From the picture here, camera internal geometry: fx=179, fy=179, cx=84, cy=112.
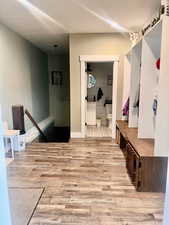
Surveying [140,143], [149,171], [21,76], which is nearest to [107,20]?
[140,143]

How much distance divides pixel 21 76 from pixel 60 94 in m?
2.91

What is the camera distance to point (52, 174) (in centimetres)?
281

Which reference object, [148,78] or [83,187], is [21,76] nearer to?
[148,78]

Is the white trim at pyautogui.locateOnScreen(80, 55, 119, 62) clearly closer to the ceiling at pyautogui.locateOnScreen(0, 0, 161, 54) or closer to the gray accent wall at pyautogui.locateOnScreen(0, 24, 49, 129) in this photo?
the ceiling at pyautogui.locateOnScreen(0, 0, 161, 54)

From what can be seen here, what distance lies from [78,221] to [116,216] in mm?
407

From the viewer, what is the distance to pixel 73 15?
3.14m

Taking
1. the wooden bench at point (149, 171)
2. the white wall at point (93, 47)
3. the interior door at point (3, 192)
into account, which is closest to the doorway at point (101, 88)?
the white wall at point (93, 47)

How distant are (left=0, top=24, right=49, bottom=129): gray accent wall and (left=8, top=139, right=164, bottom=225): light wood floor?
4.25ft

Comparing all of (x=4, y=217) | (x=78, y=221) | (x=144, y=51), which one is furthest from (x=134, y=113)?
(x=4, y=217)

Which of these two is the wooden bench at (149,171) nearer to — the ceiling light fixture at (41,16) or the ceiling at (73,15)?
the ceiling at (73,15)

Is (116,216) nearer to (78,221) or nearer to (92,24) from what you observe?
(78,221)

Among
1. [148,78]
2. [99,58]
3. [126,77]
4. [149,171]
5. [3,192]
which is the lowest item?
[149,171]

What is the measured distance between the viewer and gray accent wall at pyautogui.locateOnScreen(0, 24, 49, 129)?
12.0 ft

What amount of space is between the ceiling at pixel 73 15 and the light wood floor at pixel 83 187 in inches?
102
